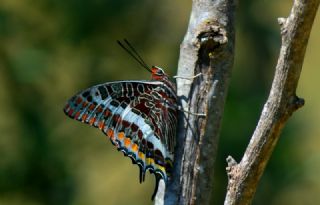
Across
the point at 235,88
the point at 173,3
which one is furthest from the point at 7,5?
the point at 235,88

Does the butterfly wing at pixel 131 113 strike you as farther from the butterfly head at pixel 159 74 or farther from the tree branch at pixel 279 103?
the tree branch at pixel 279 103

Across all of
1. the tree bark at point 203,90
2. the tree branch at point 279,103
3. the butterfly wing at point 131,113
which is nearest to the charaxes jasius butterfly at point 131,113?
the butterfly wing at point 131,113

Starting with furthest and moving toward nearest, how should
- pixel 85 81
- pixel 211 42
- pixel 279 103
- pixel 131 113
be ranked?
pixel 85 81, pixel 131 113, pixel 211 42, pixel 279 103

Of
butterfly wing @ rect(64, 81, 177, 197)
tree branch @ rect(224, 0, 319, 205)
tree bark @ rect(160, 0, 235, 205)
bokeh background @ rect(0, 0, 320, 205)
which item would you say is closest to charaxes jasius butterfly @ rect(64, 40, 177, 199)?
butterfly wing @ rect(64, 81, 177, 197)

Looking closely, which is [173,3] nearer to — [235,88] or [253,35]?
[253,35]

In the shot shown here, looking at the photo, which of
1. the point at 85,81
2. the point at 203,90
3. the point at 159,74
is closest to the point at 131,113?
the point at 159,74

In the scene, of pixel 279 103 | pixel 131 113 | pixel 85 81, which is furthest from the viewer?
pixel 85 81

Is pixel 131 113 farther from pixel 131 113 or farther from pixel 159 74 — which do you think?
pixel 159 74
